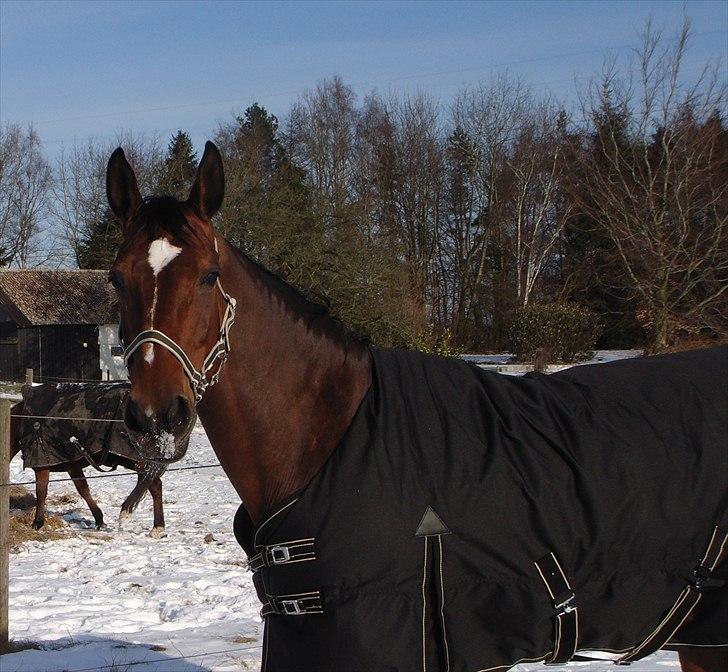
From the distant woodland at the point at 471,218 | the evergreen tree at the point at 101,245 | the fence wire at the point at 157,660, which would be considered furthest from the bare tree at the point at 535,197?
the fence wire at the point at 157,660

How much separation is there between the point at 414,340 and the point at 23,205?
3152 centimetres

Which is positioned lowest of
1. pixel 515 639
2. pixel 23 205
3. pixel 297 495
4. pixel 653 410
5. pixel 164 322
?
pixel 515 639

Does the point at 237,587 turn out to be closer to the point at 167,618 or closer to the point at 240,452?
the point at 167,618

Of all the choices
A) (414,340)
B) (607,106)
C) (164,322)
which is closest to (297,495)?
(164,322)

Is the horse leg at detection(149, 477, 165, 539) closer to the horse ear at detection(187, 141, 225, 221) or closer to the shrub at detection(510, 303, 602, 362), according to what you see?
the horse ear at detection(187, 141, 225, 221)

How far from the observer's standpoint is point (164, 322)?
2.46 meters

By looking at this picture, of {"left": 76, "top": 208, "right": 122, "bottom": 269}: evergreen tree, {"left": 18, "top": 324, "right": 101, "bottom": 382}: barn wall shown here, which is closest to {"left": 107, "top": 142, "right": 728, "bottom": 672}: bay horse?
{"left": 76, "top": 208, "right": 122, "bottom": 269}: evergreen tree

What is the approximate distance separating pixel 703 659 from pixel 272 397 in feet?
5.98

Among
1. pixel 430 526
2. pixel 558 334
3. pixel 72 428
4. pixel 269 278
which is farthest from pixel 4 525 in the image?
pixel 558 334

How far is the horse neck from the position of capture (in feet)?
8.83

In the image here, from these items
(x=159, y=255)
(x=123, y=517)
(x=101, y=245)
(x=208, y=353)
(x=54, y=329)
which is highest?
(x=101, y=245)

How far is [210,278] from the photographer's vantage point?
8.49 feet

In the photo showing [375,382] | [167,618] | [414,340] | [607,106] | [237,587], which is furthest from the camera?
[607,106]

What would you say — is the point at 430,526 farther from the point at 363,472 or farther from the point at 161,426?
the point at 161,426
